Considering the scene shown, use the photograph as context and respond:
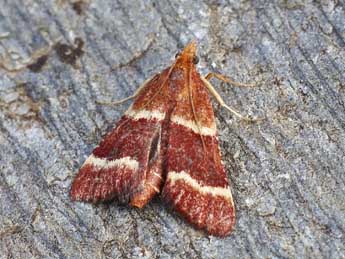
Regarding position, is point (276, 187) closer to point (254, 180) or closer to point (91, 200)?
point (254, 180)

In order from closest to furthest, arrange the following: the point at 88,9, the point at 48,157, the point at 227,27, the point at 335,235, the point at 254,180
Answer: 1. the point at 335,235
2. the point at 254,180
3. the point at 48,157
4. the point at 227,27
5. the point at 88,9

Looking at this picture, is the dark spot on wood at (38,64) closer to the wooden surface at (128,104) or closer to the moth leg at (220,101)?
the wooden surface at (128,104)

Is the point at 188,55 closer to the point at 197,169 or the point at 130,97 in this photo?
the point at 130,97

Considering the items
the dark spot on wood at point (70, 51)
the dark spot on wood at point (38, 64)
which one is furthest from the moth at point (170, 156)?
the dark spot on wood at point (38, 64)

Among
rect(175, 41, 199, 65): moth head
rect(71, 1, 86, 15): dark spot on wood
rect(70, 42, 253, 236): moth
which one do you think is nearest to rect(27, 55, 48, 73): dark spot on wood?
rect(71, 1, 86, 15): dark spot on wood

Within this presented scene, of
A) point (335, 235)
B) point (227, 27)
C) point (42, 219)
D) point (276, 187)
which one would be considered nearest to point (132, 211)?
point (42, 219)
